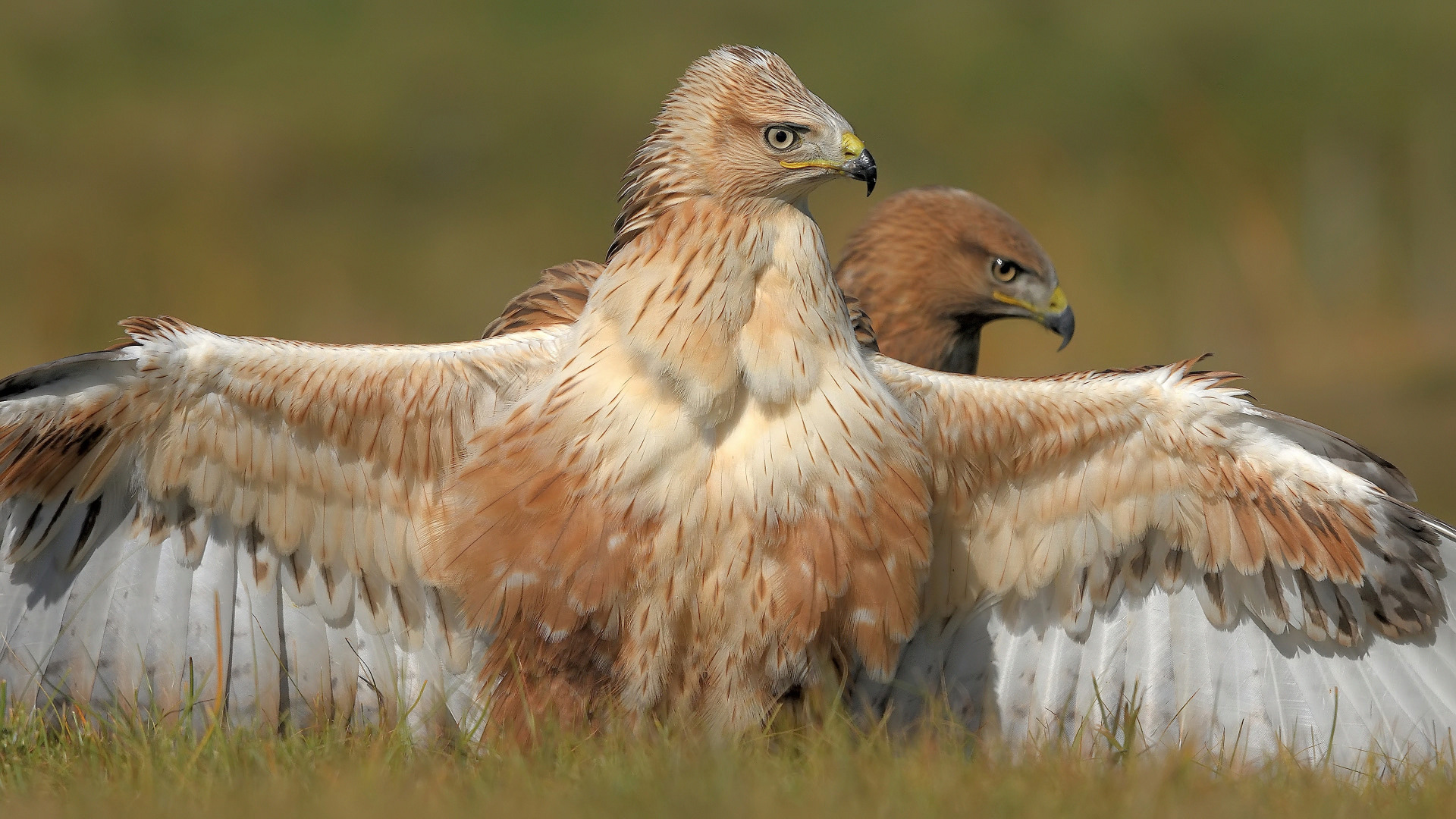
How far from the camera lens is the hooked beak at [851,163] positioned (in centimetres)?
476

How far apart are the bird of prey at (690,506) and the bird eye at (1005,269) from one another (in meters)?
2.66

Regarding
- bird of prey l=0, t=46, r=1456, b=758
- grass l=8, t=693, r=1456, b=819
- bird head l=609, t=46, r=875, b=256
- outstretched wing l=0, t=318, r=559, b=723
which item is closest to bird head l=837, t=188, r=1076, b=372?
bird of prey l=0, t=46, r=1456, b=758

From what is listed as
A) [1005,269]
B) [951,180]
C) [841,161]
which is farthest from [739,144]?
[951,180]

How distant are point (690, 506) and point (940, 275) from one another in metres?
3.36

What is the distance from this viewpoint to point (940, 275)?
25.1 ft

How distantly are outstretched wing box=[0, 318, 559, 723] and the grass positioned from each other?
1.19ft

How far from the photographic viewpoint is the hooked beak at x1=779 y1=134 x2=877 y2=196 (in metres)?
4.76

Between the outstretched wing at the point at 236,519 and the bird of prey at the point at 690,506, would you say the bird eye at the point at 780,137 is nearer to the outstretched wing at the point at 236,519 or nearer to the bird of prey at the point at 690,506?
the bird of prey at the point at 690,506

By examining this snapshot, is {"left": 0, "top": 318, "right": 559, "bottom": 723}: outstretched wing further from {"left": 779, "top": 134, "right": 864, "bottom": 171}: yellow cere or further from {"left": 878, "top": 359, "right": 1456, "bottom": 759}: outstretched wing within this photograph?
{"left": 878, "top": 359, "right": 1456, "bottom": 759}: outstretched wing

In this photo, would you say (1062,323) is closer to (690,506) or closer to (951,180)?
(690,506)

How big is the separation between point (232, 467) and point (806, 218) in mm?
1949

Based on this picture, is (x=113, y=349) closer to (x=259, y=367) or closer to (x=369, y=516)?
(x=259, y=367)

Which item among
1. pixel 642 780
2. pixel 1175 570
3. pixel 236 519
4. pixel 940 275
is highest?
pixel 940 275

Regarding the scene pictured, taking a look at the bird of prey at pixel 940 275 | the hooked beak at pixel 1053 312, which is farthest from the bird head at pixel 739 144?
the hooked beak at pixel 1053 312
